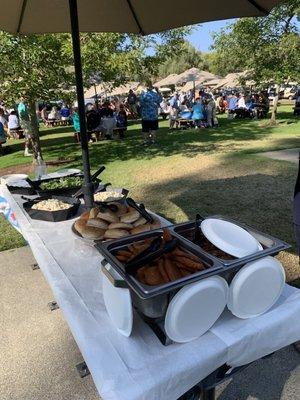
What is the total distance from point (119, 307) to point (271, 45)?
14231 mm

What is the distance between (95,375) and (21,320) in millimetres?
1953

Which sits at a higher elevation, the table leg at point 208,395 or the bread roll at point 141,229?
the bread roll at point 141,229

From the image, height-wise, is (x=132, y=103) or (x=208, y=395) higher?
(x=132, y=103)

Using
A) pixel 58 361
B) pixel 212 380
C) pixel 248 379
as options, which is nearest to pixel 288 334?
pixel 212 380

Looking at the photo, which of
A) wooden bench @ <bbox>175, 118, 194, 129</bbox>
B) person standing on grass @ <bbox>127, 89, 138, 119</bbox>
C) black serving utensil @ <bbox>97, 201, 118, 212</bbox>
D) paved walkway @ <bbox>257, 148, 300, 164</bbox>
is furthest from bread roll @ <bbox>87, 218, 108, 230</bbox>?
person standing on grass @ <bbox>127, 89, 138, 119</bbox>

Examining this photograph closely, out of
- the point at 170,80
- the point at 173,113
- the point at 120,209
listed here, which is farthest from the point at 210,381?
the point at 170,80

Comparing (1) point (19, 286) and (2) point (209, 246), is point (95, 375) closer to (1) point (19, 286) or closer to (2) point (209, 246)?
(2) point (209, 246)

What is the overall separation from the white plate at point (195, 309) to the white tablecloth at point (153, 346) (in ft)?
0.17

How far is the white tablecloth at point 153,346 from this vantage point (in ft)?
3.44

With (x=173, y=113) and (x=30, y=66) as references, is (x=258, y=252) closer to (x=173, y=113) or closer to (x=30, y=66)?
(x=30, y=66)

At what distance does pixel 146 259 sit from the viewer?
1214mm

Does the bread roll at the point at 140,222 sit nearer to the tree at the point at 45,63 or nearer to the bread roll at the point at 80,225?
the bread roll at the point at 80,225

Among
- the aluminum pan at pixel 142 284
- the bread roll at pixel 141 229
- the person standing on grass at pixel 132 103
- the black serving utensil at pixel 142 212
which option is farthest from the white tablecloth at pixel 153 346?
the person standing on grass at pixel 132 103

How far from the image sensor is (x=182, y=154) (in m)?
9.62
